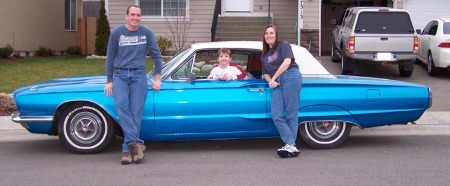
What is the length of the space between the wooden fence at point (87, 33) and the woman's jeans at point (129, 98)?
15175 mm

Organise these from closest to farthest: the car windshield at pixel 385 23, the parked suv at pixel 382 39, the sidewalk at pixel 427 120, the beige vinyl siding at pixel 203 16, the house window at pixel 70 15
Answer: the sidewalk at pixel 427 120
the parked suv at pixel 382 39
the car windshield at pixel 385 23
the beige vinyl siding at pixel 203 16
the house window at pixel 70 15

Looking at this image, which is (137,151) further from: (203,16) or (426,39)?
(203,16)

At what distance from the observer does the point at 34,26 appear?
2148 cm

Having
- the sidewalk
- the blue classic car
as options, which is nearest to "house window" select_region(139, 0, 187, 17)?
the sidewalk

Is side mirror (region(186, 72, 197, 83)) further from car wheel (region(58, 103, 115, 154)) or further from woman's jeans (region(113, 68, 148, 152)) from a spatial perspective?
car wheel (region(58, 103, 115, 154))

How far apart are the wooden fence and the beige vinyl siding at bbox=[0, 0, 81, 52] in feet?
4.47

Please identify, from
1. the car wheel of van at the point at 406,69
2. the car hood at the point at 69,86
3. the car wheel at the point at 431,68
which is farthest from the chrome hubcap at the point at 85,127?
the car wheel at the point at 431,68

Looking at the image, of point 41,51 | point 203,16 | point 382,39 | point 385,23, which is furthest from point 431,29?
point 41,51

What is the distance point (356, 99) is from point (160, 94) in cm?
239

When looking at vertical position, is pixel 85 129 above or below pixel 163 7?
below

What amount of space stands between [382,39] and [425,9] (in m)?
6.19

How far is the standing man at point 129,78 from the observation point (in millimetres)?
6898

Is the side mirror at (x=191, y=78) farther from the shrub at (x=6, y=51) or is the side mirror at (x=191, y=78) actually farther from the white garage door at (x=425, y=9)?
the shrub at (x=6, y=51)

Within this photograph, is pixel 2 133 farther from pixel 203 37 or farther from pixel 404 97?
pixel 203 37
